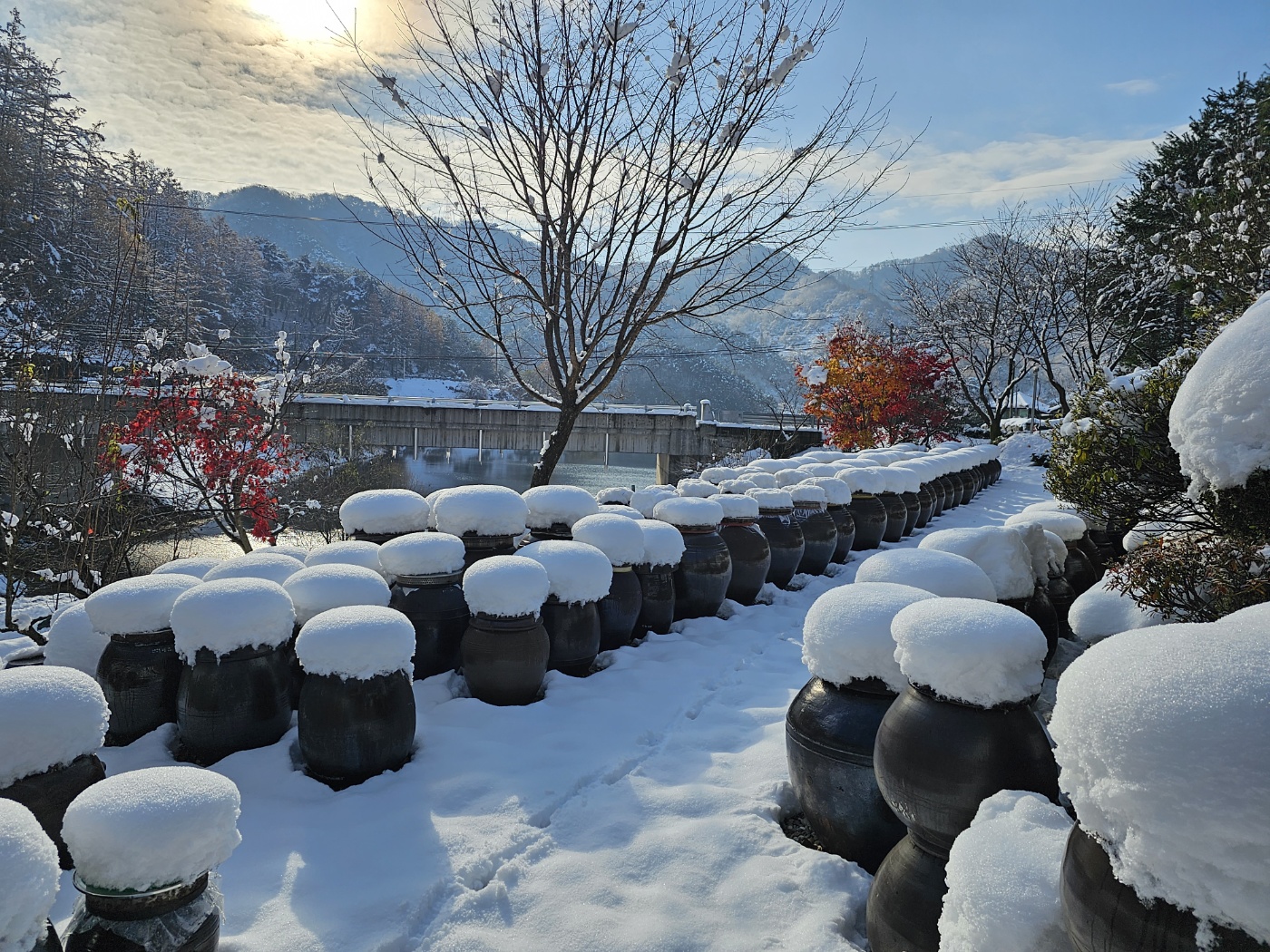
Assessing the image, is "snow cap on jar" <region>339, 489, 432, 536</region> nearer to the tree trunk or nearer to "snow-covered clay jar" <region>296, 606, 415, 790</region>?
"snow-covered clay jar" <region>296, 606, 415, 790</region>

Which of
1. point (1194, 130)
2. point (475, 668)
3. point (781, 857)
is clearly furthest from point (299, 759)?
point (1194, 130)

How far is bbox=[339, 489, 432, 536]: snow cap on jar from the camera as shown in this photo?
189 inches

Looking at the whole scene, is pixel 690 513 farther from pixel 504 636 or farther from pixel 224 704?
pixel 224 704

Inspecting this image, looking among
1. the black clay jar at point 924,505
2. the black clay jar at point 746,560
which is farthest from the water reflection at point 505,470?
the black clay jar at point 746,560

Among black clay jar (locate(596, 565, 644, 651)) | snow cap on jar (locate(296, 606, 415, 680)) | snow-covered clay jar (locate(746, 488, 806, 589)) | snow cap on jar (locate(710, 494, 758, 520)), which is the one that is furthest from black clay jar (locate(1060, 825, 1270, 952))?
snow-covered clay jar (locate(746, 488, 806, 589))

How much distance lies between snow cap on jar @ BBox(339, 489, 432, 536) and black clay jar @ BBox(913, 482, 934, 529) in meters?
7.13

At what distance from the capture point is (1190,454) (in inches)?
78.8

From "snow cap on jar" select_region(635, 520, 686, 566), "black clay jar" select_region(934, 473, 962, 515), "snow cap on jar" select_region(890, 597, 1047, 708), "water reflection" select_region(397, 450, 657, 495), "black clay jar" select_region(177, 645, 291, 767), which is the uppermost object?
"snow cap on jar" select_region(890, 597, 1047, 708)

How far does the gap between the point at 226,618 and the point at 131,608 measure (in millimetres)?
492

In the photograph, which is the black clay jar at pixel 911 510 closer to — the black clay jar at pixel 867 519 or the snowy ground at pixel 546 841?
the black clay jar at pixel 867 519

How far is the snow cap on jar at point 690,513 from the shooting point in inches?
217

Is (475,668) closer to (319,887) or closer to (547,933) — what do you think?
(319,887)

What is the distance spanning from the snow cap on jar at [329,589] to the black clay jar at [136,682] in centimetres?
57

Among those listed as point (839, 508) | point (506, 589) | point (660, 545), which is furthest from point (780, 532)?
point (506, 589)
